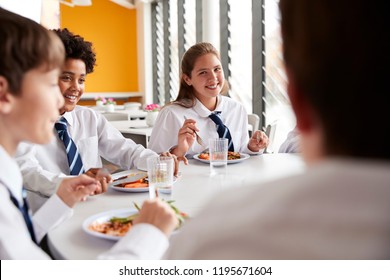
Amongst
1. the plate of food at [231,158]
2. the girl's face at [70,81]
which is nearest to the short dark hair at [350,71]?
the plate of food at [231,158]

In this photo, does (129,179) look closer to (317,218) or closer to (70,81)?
(70,81)

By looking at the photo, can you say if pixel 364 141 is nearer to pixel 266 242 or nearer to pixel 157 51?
pixel 266 242

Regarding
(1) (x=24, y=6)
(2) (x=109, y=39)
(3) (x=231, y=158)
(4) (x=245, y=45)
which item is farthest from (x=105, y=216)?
(2) (x=109, y=39)

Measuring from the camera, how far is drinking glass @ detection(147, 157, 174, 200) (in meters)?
1.28

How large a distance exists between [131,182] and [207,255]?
3.47 feet

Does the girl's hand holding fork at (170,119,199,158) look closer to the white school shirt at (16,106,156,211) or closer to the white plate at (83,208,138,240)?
the white school shirt at (16,106,156,211)

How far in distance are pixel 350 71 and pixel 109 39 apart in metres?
8.19

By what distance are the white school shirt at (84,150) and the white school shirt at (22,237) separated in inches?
25.8

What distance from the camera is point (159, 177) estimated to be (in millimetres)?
1292

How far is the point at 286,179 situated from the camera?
0.39m

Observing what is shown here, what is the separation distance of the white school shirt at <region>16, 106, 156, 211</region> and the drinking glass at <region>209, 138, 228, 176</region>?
35 cm

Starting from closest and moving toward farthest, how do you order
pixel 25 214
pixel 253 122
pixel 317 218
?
pixel 317 218 → pixel 25 214 → pixel 253 122

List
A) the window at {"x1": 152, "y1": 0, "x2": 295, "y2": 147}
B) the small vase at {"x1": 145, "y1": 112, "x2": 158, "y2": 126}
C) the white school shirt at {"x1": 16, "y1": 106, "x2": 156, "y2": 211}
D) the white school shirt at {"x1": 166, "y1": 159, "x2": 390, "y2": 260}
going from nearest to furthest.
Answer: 1. the white school shirt at {"x1": 166, "y1": 159, "x2": 390, "y2": 260}
2. the white school shirt at {"x1": 16, "y1": 106, "x2": 156, "y2": 211}
3. the small vase at {"x1": 145, "y1": 112, "x2": 158, "y2": 126}
4. the window at {"x1": 152, "y1": 0, "x2": 295, "y2": 147}

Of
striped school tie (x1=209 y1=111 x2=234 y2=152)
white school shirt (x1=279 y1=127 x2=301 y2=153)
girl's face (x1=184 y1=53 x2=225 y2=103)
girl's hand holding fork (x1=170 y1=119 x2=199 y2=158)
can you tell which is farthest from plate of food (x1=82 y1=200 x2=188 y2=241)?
girl's face (x1=184 y1=53 x2=225 y2=103)
